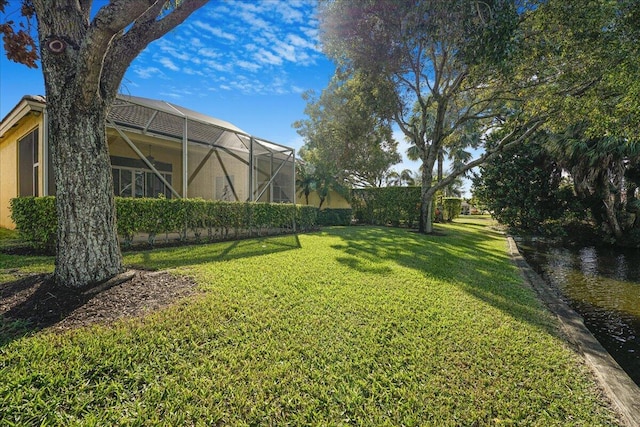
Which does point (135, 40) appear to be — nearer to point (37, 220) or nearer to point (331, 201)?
point (37, 220)

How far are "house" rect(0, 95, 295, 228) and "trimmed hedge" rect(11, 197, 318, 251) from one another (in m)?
0.81

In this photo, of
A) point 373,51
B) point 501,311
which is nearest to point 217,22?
point 373,51

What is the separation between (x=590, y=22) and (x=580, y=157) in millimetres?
8152

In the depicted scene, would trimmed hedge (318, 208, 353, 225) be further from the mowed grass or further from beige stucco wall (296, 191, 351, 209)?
the mowed grass

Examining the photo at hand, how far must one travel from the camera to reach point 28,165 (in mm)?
8688

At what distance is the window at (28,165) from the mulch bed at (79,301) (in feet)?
23.4

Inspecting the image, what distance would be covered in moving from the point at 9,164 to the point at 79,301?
1139 centimetres

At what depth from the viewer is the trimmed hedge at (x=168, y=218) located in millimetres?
5648

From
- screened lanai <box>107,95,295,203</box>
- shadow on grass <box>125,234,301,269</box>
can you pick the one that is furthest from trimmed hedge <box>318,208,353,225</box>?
shadow on grass <box>125,234,301,269</box>

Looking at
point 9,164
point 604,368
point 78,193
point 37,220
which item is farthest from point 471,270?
point 9,164

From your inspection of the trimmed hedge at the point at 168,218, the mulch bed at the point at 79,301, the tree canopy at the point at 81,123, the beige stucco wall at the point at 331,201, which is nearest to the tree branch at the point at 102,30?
the tree canopy at the point at 81,123

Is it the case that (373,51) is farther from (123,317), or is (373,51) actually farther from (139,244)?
(123,317)

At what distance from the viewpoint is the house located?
25.8 feet

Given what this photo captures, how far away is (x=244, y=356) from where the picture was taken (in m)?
2.35
